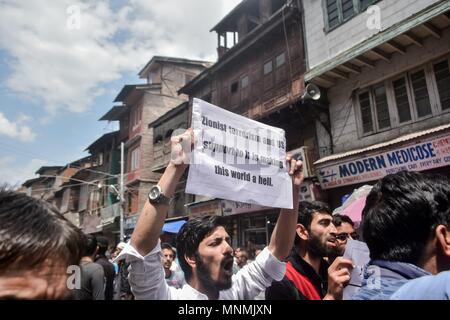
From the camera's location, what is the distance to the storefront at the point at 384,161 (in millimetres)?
7195

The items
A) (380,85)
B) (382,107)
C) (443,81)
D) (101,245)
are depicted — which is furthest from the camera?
(380,85)

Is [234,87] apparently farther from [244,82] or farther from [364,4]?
[364,4]

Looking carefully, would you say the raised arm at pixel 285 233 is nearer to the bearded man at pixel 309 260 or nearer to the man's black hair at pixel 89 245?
the bearded man at pixel 309 260

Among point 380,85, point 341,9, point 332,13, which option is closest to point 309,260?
point 380,85

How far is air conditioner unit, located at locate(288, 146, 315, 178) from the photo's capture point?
33.4 feet

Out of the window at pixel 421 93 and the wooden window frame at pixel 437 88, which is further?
the window at pixel 421 93

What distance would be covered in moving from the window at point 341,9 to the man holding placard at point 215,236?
29.6 ft

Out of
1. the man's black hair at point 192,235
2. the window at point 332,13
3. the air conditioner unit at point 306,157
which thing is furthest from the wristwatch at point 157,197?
the window at point 332,13

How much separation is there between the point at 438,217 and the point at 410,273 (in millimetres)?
292

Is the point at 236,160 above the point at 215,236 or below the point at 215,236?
above

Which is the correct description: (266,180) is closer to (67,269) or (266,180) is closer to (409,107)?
(67,269)

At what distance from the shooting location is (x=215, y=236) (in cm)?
218

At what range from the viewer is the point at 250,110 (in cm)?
1368

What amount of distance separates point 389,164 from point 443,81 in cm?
236
